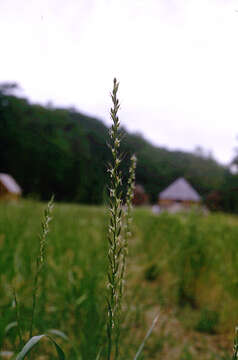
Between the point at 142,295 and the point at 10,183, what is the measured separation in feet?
111

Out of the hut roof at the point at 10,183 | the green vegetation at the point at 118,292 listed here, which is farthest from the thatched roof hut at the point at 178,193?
the green vegetation at the point at 118,292

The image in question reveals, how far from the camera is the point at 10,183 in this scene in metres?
34.9

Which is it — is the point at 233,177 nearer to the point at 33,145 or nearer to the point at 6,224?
the point at 33,145

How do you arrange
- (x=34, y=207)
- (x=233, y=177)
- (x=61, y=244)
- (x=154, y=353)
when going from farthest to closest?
(x=233, y=177), (x=34, y=207), (x=61, y=244), (x=154, y=353)

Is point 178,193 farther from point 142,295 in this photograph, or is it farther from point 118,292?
point 118,292

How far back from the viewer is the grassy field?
75.5 inches

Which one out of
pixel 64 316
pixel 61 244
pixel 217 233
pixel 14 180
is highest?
pixel 14 180

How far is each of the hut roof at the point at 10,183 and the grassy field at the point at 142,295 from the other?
99.7ft

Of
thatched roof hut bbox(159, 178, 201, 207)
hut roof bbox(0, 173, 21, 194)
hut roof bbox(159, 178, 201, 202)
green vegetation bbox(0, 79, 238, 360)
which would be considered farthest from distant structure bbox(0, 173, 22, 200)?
green vegetation bbox(0, 79, 238, 360)

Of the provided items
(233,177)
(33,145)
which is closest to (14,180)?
(33,145)

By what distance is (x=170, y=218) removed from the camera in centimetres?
481

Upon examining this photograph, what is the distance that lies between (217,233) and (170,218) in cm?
140

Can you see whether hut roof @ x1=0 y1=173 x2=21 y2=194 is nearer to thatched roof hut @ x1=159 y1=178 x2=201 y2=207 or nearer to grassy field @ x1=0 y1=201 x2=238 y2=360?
thatched roof hut @ x1=159 y1=178 x2=201 y2=207

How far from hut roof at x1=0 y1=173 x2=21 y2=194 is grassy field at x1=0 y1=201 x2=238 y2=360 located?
30.4 meters
